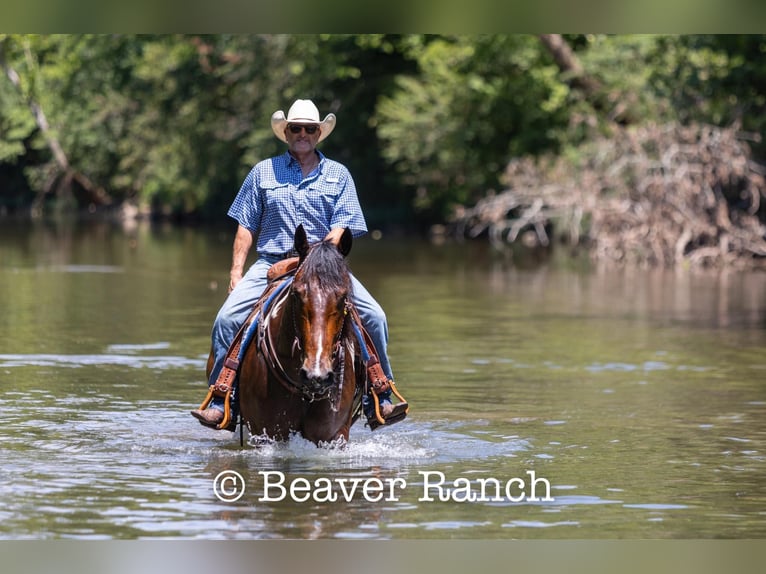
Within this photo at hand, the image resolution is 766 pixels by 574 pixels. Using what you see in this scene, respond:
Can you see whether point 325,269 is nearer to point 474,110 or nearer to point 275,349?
point 275,349

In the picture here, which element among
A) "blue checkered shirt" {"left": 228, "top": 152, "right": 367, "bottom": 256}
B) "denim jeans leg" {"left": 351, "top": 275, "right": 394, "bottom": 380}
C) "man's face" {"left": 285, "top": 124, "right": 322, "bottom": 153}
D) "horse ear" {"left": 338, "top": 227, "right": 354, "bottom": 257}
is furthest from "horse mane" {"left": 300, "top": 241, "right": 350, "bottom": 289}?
"man's face" {"left": 285, "top": 124, "right": 322, "bottom": 153}

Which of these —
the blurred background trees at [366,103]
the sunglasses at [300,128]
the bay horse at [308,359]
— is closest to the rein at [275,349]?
the bay horse at [308,359]

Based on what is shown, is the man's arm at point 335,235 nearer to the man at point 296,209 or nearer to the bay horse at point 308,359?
the bay horse at point 308,359

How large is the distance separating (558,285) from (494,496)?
60.4ft

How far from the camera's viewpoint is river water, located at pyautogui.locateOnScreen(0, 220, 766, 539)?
9117mm

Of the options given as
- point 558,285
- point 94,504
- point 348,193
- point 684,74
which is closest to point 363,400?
point 348,193

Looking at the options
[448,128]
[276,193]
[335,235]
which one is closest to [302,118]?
[276,193]

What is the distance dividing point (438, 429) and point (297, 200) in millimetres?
2560

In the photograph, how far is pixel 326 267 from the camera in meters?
9.50

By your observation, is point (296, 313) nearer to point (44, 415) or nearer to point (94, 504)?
point (94, 504)

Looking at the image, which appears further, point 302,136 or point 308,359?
point 302,136

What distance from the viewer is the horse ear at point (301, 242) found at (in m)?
9.75

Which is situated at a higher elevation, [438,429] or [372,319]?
[372,319]

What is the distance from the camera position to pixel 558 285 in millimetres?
28031
